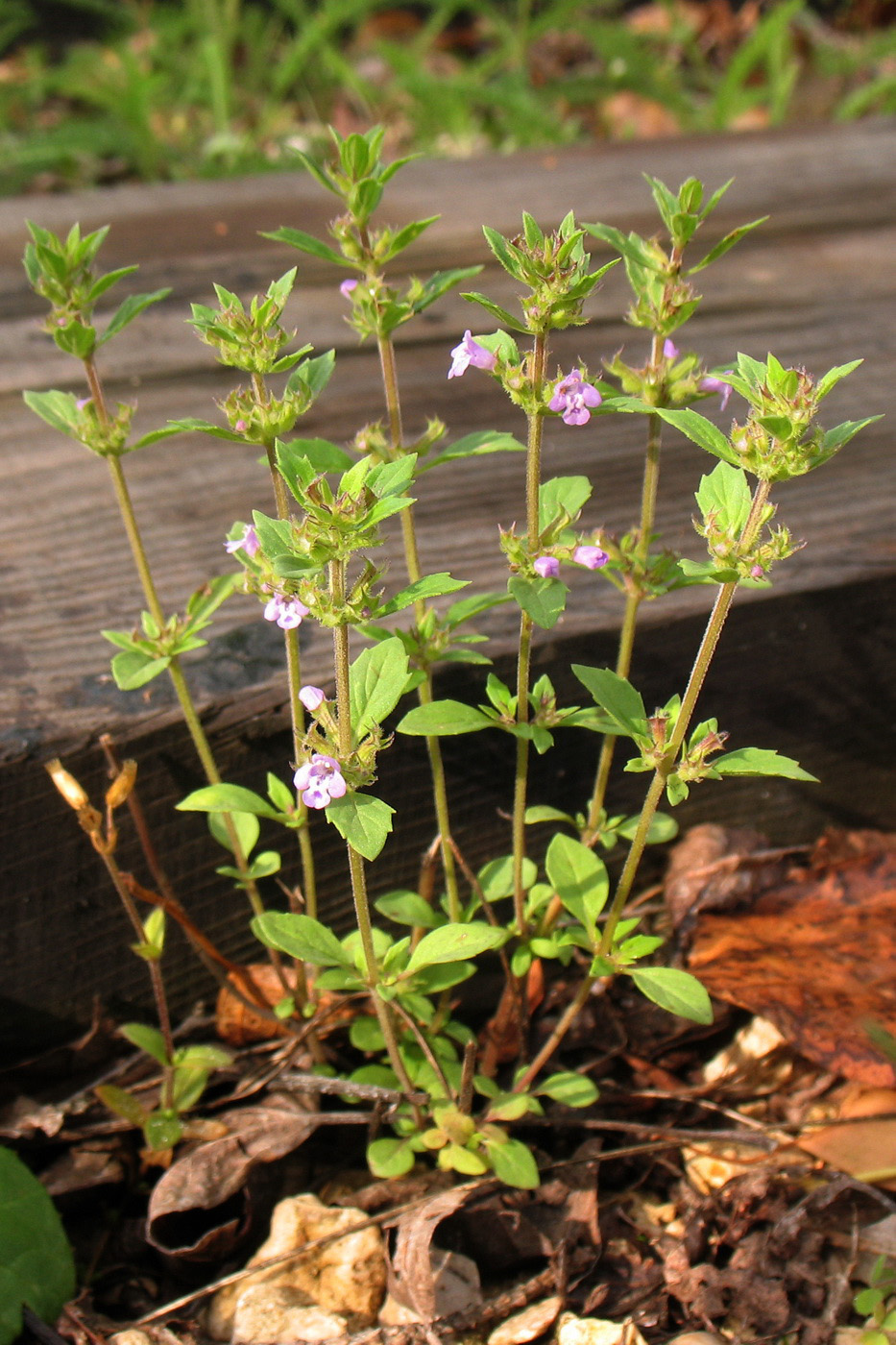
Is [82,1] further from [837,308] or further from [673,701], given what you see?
[673,701]

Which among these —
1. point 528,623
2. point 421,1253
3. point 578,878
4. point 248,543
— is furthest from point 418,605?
point 421,1253

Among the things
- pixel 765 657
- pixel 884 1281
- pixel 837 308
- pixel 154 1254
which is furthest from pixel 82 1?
pixel 884 1281

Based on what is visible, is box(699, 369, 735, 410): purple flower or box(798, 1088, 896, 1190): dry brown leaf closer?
box(699, 369, 735, 410): purple flower

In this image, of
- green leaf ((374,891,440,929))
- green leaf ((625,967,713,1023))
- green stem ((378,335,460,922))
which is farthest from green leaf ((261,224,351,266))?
green leaf ((625,967,713,1023))

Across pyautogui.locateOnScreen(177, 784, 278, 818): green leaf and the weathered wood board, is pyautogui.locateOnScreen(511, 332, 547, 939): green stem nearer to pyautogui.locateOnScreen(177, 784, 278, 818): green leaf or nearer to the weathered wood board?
the weathered wood board

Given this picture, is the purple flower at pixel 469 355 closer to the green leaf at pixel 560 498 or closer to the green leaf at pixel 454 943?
the green leaf at pixel 560 498

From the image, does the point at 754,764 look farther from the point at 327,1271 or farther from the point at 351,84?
the point at 351,84
